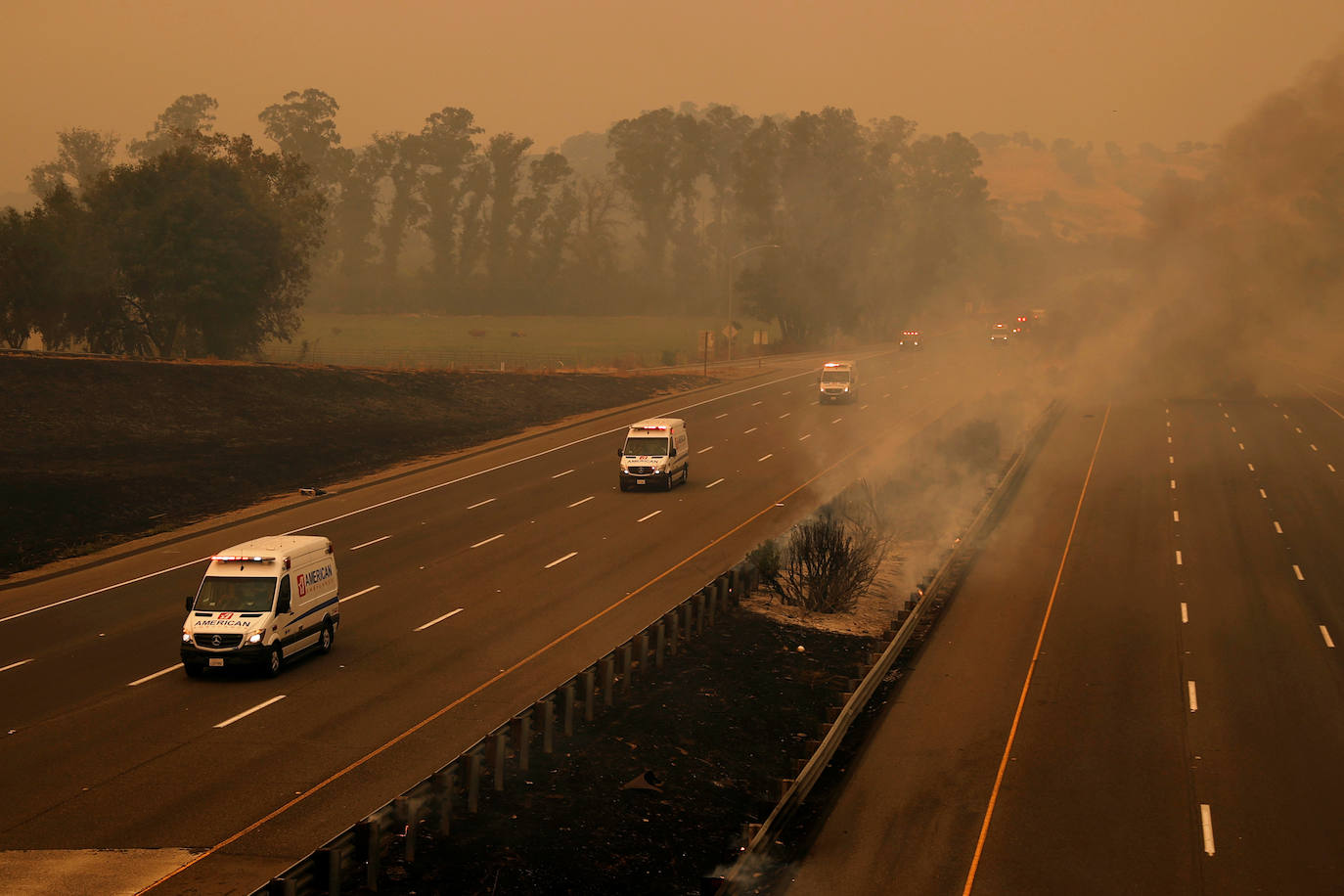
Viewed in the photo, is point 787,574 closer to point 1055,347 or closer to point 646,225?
point 1055,347

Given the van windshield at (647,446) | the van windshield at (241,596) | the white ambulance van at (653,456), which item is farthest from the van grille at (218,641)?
the van windshield at (647,446)

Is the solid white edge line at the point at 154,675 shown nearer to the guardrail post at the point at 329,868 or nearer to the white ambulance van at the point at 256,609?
the white ambulance van at the point at 256,609

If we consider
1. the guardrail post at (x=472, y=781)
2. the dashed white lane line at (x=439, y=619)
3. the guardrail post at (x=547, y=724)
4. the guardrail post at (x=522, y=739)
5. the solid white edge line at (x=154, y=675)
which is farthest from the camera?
the dashed white lane line at (x=439, y=619)

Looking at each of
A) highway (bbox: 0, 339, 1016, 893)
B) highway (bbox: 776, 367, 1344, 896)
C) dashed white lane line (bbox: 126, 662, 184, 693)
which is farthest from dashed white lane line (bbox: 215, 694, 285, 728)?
highway (bbox: 776, 367, 1344, 896)

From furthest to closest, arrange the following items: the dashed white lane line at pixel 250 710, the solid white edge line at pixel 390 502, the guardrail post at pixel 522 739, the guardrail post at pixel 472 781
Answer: the solid white edge line at pixel 390 502 < the dashed white lane line at pixel 250 710 < the guardrail post at pixel 522 739 < the guardrail post at pixel 472 781

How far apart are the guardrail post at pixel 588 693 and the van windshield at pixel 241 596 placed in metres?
6.16

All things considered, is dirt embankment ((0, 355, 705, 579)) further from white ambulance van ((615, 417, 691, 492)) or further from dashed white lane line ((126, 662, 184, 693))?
dashed white lane line ((126, 662, 184, 693))

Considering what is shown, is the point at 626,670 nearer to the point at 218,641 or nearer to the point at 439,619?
the point at 439,619

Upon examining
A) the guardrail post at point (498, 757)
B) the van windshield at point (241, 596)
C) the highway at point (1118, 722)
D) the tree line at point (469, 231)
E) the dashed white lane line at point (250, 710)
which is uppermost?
the tree line at point (469, 231)

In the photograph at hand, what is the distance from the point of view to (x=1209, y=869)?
1555 cm

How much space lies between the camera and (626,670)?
21391 millimetres

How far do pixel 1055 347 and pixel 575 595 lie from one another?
211ft

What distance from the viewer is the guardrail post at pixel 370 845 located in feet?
43.6

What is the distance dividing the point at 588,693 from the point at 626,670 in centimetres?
183
